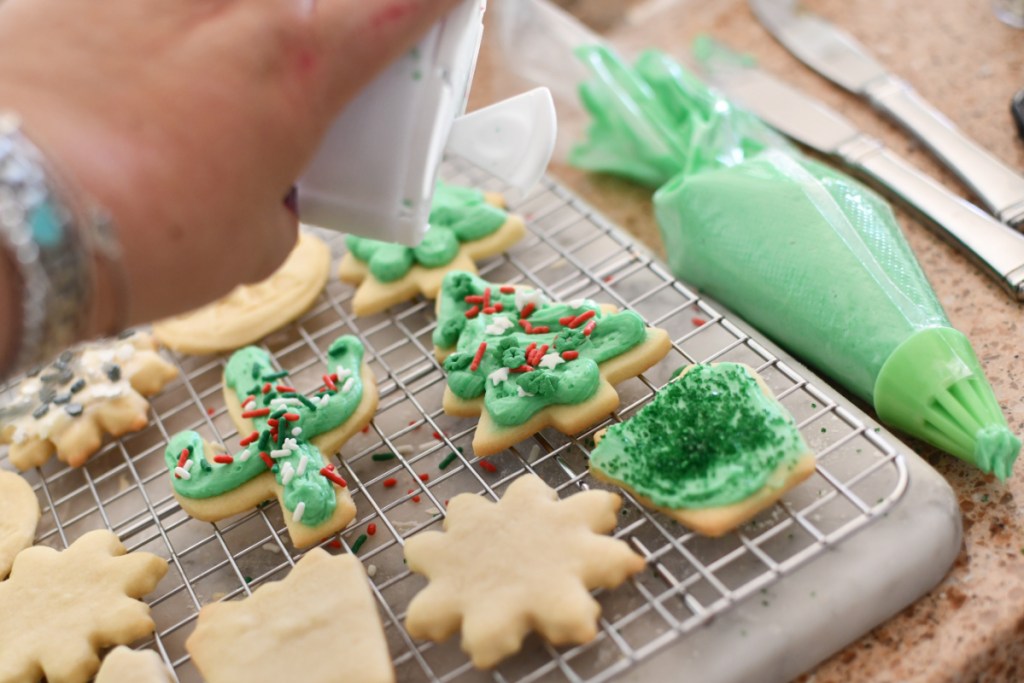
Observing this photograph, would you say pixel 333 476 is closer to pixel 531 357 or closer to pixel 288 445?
pixel 288 445

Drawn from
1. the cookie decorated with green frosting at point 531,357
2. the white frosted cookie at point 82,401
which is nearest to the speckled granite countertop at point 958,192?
the cookie decorated with green frosting at point 531,357

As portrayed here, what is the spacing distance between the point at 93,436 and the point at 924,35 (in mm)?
1270

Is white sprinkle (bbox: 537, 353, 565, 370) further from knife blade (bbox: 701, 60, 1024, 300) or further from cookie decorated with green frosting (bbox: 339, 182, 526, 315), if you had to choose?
knife blade (bbox: 701, 60, 1024, 300)

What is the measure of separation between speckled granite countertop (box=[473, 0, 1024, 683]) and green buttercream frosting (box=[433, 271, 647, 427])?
0.96ft

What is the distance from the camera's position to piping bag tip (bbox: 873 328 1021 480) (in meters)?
0.85

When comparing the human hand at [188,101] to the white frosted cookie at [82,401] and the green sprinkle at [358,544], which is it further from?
the white frosted cookie at [82,401]

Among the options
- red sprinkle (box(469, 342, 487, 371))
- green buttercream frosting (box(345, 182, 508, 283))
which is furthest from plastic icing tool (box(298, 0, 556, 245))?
green buttercream frosting (box(345, 182, 508, 283))

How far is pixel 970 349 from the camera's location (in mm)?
911

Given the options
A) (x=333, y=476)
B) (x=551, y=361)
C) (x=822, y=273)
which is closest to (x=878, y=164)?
(x=822, y=273)

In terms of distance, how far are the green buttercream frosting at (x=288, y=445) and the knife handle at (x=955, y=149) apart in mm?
761

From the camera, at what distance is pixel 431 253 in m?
1.15

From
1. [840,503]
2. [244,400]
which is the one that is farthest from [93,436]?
[840,503]

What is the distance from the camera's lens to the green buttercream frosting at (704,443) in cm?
81

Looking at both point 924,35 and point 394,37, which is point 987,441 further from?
point 924,35
